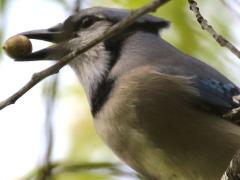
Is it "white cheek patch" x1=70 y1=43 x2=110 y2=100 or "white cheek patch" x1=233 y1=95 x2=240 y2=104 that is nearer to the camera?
"white cheek patch" x1=233 y1=95 x2=240 y2=104

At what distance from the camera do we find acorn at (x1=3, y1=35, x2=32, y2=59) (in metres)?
3.24

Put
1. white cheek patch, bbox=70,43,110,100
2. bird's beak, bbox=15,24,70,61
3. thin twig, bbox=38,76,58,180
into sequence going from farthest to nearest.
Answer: white cheek patch, bbox=70,43,110,100
bird's beak, bbox=15,24,70,61
thin twig, bbox=38,76,58,180

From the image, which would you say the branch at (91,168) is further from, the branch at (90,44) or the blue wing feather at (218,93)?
the branch at (90,44)

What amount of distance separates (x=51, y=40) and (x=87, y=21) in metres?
0.32

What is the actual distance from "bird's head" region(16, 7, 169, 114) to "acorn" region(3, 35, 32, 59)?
0.25 metres

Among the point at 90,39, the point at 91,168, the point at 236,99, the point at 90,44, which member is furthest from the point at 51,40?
the point at 90,44

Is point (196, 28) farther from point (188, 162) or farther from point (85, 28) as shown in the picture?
point (188, 162)

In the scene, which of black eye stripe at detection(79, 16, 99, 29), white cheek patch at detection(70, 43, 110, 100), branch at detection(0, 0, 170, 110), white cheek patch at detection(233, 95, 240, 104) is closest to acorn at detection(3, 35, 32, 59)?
white cheek patch at detection(70, 43, 110, 100)

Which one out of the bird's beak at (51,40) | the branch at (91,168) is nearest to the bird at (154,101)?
the bird's beak at (51,40)

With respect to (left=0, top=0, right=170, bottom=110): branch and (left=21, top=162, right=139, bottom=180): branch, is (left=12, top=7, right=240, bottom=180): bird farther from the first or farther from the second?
(left=0, top=0, right=170, bottom=110): branch

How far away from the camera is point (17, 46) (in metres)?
3.29

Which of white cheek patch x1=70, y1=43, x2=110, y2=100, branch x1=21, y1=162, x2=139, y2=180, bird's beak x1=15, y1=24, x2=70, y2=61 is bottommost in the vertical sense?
branch x1=21, y1=162, x2=139, y2=180

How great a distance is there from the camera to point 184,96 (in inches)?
134

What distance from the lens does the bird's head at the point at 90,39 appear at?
3.77 m
